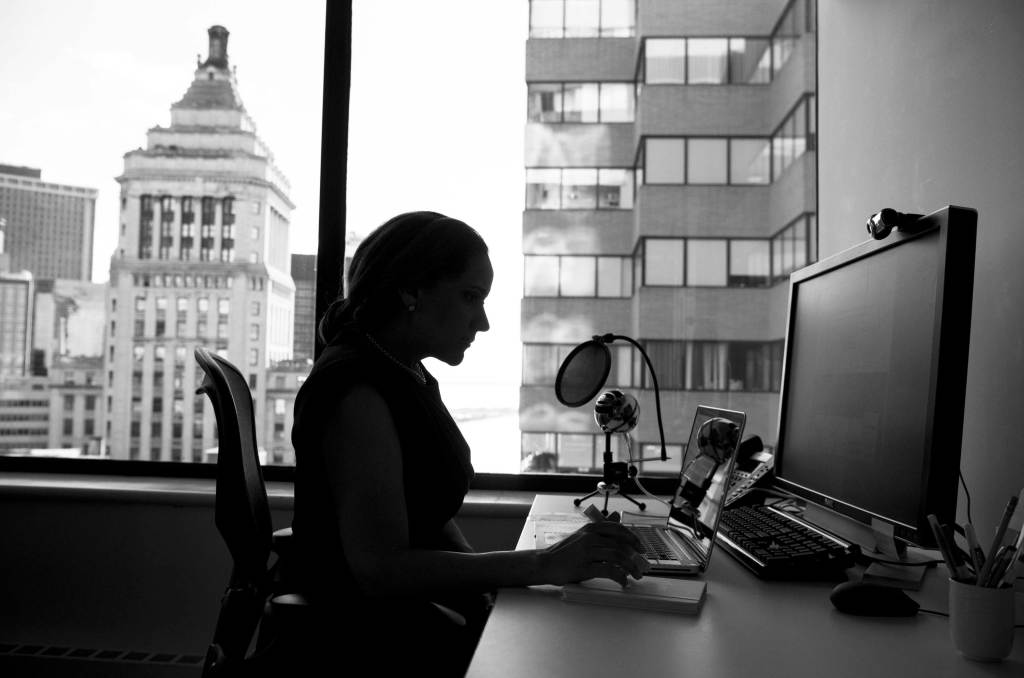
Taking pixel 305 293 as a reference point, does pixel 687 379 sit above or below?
below

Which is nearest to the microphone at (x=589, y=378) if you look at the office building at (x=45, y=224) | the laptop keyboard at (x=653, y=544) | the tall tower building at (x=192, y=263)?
the laptop keyboard at (x=653, y=544)

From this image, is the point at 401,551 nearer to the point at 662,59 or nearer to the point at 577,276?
the point at 577,276

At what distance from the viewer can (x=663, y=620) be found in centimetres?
89

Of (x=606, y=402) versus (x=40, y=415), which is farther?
(x=40, y=415)

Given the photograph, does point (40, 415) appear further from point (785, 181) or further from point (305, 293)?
point (785, 181)

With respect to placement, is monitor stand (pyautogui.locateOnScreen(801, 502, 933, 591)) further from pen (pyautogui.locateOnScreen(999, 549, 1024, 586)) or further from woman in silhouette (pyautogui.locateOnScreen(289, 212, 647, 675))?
woman in silhouette (pyautogui.locateOnScreen(289, 212, 647, 675))

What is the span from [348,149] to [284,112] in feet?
0.97

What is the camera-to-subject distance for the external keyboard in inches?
41.6

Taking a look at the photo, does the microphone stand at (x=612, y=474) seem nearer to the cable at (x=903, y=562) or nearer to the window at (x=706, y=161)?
the cable at (x=903, y=562)

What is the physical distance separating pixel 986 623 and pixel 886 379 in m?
0.39

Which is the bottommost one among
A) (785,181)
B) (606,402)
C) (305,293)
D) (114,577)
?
(114,577)

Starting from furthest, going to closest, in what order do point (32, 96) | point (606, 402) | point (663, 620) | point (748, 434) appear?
point (32, 96) < point (748, 434) < point (606, 402) < point (663, 620)

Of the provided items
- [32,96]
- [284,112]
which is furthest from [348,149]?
[32,96]

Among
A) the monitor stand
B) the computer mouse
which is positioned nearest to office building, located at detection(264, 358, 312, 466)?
the monitor stand
